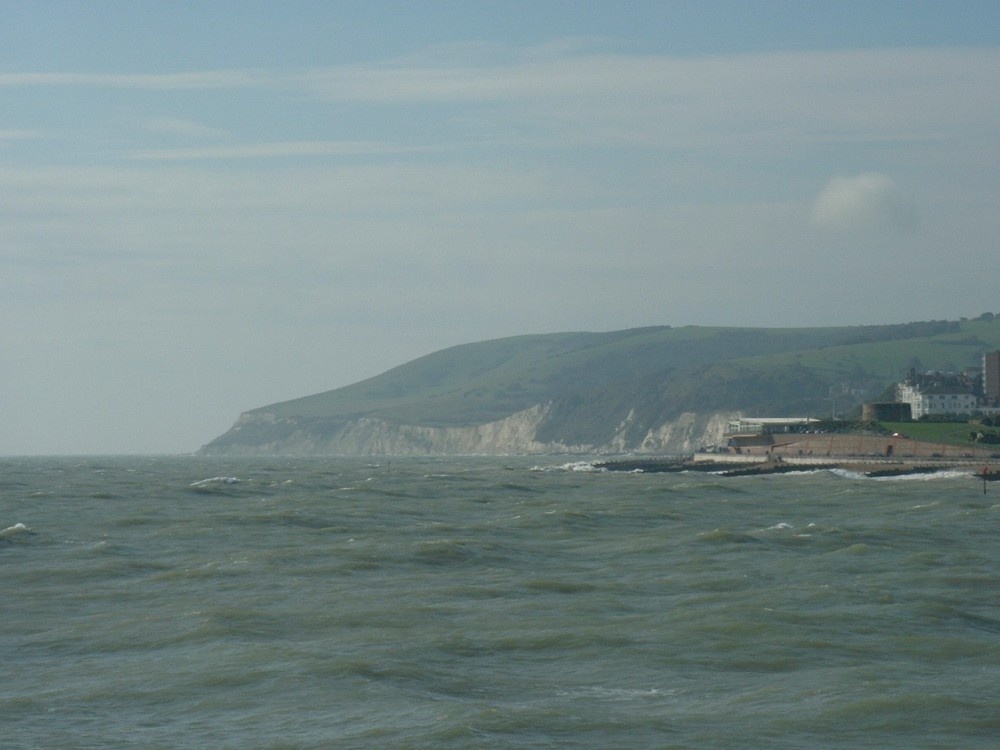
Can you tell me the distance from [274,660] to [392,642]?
2.57 metres

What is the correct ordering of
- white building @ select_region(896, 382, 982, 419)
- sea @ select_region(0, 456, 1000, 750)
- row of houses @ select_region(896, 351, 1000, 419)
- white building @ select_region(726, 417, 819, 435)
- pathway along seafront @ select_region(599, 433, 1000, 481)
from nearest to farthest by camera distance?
sea @ select_region(0, 456, 1000, 750)
pathway along seafront @ select_region(599, 433, 1000, 481)
white building @ select_region(726, 417, 819, 435)
white building @ select_region(896, 382, 982, 419)
row of houses @ select_region(896, 351, 1000, 419)

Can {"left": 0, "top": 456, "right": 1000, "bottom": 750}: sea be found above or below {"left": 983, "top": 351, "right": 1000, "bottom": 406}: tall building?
below

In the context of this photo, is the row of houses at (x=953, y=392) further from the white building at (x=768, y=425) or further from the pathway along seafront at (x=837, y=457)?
the pathway along seafront at (x=837, y=457)

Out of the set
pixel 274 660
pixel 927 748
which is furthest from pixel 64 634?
pixel 927 748

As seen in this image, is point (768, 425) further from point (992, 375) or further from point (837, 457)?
point (837, 457)

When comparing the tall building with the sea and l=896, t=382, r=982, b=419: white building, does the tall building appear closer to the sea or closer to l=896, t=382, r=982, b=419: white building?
l=896, t=382, r=982, b=419: white building

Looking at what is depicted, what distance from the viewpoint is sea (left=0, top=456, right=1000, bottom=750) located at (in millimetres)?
20812

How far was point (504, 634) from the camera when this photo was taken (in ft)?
91.3

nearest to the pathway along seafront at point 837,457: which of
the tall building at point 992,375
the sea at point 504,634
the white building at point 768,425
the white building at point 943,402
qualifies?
the white building at point 768,425

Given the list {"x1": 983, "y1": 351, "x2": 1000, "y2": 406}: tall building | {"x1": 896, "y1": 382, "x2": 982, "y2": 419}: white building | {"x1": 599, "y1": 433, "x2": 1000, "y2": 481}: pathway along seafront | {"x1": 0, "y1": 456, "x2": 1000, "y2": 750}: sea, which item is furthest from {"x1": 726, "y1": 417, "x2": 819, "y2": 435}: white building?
{"x1": 0, "y1": 456, "x2": 1000, "y2": 750}: sea

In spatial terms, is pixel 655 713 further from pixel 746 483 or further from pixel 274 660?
pixel 746 483

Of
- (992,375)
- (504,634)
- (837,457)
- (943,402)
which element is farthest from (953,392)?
(504,634)

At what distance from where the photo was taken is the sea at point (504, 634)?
2081 cm

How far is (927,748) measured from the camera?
19625 millimetres
